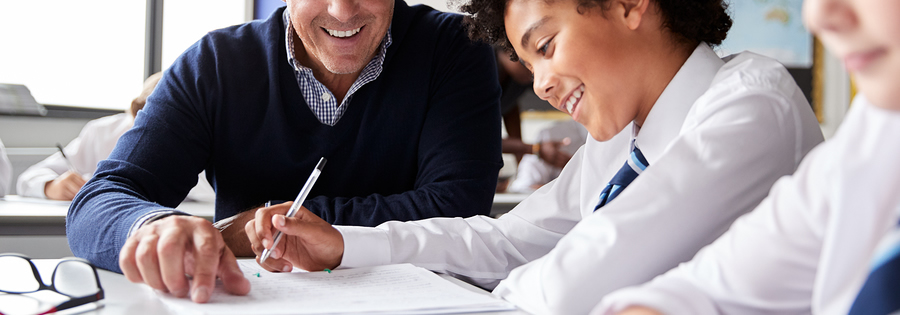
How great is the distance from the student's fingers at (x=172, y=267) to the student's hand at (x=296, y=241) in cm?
17

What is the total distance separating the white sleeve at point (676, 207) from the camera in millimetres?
697

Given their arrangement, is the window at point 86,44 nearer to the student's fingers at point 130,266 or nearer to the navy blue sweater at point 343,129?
the navy blue sweater at point 343,129

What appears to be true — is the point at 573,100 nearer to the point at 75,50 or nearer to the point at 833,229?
the point at 833,229

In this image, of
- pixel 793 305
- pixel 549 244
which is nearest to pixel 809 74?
pixel 549 244

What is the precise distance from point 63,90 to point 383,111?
304 centimetres

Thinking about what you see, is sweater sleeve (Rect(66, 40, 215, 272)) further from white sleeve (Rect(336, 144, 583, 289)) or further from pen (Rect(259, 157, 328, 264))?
white sleeve (Rect(336, 144, 583, 289))

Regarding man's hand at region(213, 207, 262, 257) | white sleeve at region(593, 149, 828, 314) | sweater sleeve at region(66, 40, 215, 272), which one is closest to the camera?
white sleeve at region(593, 149, 828, 314)

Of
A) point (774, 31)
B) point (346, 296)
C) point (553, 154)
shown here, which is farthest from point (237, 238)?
point (774, 31)

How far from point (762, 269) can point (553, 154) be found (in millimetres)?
3134

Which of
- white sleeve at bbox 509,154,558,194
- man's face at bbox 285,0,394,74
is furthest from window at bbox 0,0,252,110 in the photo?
man's face at bbox 285,0,394,74

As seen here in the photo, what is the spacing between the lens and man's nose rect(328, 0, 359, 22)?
1396mm

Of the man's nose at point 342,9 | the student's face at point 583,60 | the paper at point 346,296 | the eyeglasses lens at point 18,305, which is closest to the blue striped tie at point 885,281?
the paper at point 346,296

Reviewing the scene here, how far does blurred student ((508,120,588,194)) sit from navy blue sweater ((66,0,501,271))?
1.95 metres

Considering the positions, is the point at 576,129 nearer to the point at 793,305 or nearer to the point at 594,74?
the point at 594,74
